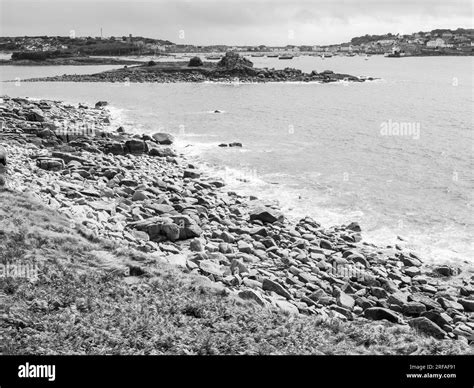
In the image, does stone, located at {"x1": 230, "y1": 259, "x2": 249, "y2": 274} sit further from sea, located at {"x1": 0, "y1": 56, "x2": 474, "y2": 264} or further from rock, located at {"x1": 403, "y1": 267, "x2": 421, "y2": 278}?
sea, located at {"x1": 0, "y1": 56, "x2": 474, "y2": 264}

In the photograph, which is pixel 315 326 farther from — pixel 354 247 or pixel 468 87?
pixel 468 87

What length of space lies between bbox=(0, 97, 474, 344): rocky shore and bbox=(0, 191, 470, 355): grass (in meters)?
0.99

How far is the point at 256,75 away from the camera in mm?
112062

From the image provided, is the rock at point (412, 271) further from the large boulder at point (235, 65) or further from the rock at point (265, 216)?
the large boulder at point (235, 65)

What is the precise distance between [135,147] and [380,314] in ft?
74.5

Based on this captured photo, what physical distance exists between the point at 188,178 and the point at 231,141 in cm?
1397

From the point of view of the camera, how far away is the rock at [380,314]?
12.7 metres

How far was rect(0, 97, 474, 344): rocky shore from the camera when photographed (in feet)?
43.7

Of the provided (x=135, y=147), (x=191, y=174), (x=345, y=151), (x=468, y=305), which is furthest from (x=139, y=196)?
(x=345, y=151)

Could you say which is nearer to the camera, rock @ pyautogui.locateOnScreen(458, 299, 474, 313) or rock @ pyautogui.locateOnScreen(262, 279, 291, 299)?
rock @ pyautogui.locateOnScreen(262, 279, 291, 299)

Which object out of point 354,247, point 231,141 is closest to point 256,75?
point 231,141

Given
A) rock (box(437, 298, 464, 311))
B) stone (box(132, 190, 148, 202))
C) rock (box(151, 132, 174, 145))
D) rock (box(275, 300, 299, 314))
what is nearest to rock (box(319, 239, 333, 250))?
rock (box(437, 298, 464, 311))

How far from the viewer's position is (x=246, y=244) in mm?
17359
